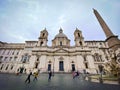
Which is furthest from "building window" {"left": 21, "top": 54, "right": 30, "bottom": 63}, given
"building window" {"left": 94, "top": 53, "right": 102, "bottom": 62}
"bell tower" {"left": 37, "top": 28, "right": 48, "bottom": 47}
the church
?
"building window" {"left": 94, "top": 53, "right": 102, "bottom": 62}

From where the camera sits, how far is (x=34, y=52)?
35.4 m

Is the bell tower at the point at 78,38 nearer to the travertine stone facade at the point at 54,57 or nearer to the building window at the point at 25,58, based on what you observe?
the travertine stone facade at the point at 54,57

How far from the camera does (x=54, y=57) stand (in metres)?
35.6

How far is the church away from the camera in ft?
108

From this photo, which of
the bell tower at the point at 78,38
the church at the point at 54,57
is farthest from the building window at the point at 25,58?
the bell tower at the point at 78,38

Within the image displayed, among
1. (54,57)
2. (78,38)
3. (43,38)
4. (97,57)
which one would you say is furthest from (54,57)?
(97,57)

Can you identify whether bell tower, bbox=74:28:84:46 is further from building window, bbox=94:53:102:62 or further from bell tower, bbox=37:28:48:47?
bell tower, bbox=37:28:48:47

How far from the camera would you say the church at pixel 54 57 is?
108 feet

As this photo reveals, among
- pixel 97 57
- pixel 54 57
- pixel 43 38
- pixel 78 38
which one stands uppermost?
pixel 43 38

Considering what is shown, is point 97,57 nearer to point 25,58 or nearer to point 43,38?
point 43,38

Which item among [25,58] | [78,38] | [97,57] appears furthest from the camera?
[78,38]

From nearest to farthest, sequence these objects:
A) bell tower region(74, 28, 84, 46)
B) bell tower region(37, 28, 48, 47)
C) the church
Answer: the church, bell tower region(74, 28, 84, 46), bell tower region(37, 28, 48, 47)

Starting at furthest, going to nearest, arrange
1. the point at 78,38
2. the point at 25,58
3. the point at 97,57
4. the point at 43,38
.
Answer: the point at 43,38, the point at 78,38, the point at 25,58, the point at 97,57

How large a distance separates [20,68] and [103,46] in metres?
39.9
